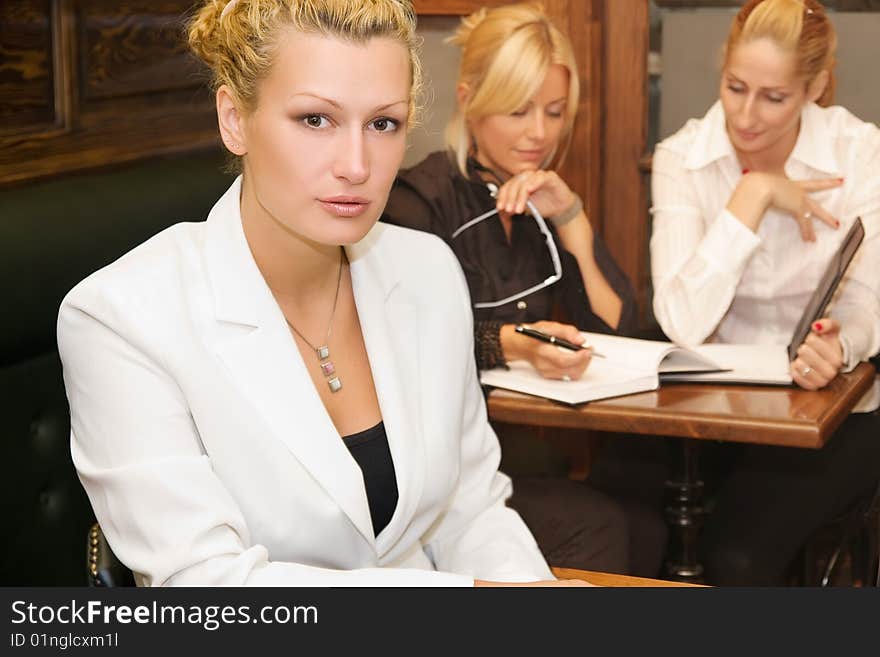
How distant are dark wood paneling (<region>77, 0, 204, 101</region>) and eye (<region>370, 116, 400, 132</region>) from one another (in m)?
0.83

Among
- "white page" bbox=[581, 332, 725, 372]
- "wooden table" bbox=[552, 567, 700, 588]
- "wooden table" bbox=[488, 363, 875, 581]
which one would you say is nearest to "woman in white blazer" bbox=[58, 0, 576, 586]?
"wooden table" bbox=[552, 567, 700, 588]

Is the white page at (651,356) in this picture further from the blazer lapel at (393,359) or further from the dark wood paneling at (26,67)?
the dark wood paneling at (26,67)

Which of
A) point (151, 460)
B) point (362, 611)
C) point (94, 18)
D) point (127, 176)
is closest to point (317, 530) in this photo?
point (362, 611)

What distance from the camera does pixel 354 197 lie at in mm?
1427

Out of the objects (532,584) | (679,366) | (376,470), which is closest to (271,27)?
(376,470)

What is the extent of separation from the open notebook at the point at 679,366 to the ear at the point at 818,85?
0.72 feet

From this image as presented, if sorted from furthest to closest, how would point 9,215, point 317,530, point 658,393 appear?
point 658,393, point 9,215, point 317,530

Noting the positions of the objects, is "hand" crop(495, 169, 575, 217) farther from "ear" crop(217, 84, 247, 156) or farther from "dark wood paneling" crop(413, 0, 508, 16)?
"ear" crop(217, 84, 247, 156)

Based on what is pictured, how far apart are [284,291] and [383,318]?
14 cm

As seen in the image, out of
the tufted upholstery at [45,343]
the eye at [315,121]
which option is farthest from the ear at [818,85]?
the tufted upholstery at [45,343]

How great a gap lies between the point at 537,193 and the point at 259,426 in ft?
2.85

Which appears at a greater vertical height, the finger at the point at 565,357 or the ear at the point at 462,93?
the ear at the point at 462,93

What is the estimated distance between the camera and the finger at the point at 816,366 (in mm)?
1955

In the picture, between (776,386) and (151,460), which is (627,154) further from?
(151,460)
